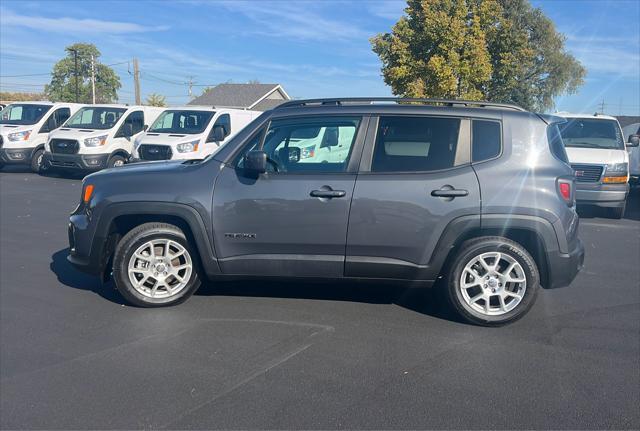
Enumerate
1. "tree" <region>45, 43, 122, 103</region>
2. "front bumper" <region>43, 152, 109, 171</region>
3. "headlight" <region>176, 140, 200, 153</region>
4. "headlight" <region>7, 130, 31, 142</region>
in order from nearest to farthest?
"headlight" <region>176, 140, 200, 153</region> < "front bumper" <region>43, 152, 109, 171</region> < "headlight" <region>7, 130, 31, 142</region> < "tree" <region>45, 43, 122, 103</region>

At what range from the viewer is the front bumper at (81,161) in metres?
15.5

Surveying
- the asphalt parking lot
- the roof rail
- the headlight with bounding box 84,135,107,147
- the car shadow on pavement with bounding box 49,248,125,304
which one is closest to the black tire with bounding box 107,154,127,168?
the headlight with bounding box 84,135,107,147

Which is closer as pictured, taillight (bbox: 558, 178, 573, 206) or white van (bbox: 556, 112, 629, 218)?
taillight (bbox: 558, 178, 573, 206)

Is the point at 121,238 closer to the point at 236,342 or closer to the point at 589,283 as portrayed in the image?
the point at 236,342

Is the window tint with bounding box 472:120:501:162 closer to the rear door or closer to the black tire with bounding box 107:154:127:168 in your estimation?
the rear door

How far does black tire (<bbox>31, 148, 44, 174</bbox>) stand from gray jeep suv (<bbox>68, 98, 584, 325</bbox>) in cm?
1347

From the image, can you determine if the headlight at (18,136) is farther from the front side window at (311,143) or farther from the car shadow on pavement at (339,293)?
the front side window at (311,143)

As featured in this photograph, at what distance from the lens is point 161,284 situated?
207 inches

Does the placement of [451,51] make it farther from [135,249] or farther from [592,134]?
[135,249]

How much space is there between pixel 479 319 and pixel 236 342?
2.02m

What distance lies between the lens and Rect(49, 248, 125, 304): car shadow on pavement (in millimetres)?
5680

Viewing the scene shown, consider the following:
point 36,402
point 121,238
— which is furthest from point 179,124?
point 36,402

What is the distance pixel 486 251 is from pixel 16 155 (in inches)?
619

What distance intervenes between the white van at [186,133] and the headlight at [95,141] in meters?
1.21
